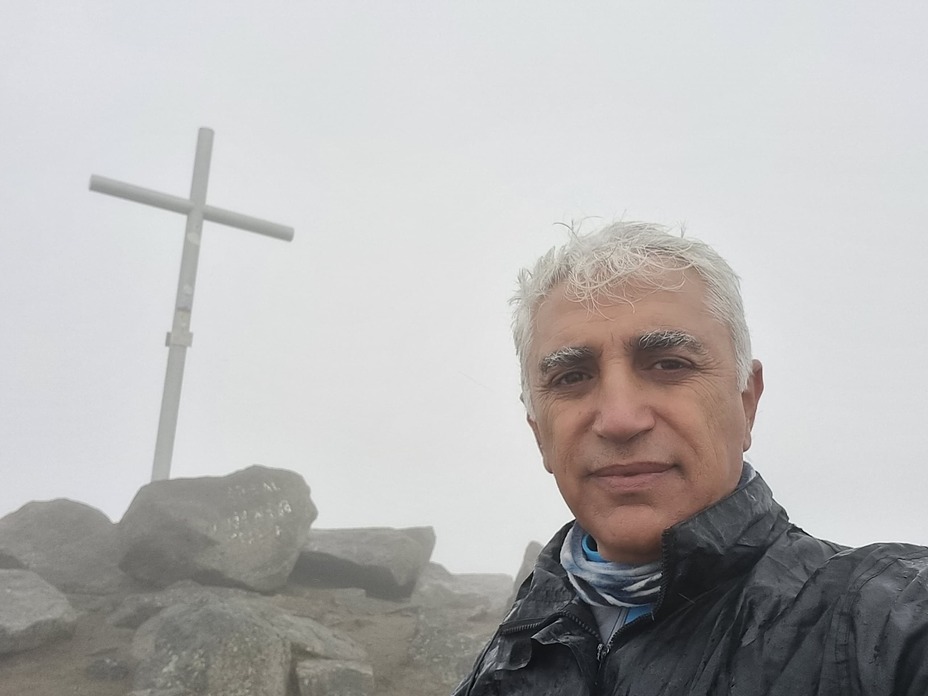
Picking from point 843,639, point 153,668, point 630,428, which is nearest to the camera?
point 843,639

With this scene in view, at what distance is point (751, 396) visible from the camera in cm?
193

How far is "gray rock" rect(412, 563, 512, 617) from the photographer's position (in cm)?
785

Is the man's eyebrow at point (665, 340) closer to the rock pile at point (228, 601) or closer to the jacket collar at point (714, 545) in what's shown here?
the jacket collar at point (714, 545)

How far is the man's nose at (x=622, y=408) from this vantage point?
5.51 ft

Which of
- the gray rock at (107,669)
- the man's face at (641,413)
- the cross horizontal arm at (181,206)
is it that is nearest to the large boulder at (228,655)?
the gray rock at (107,669)

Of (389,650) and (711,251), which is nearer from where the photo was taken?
(711,251)

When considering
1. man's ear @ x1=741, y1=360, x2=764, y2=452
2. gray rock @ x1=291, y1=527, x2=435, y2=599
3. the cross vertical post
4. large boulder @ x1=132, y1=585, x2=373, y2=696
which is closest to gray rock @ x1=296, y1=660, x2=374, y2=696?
large boulder @ x1=132, y1=585, x2=373, y2=696

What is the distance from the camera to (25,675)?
17.1 ft

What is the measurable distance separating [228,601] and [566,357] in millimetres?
5052

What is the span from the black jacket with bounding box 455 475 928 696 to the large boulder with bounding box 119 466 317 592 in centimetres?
567

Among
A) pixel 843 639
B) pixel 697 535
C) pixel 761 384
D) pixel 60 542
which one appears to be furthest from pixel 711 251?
pixel 60 542

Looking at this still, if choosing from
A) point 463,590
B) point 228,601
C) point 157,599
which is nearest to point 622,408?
point 228,601

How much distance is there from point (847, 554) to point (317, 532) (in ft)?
25.2

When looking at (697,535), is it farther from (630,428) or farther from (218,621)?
(218,621)
